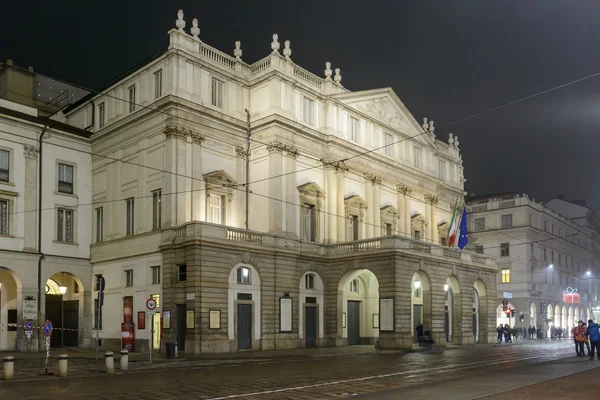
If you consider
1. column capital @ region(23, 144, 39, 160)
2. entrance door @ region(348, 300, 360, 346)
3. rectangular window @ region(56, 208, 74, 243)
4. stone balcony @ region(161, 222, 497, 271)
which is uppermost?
column capital @ region(23, 144, 39, 160)

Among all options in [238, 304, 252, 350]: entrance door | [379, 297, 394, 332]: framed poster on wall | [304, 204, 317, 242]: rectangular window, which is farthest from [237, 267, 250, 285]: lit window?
[379, 297, 394, 332]: framed poster on wall

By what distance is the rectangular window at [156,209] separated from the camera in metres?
39.9

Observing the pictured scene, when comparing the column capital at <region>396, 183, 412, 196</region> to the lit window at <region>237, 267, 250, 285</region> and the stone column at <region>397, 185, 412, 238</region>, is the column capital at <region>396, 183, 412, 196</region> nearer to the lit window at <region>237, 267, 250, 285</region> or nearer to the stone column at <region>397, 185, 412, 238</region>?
the stone column at <region>397, 185, 412, 238</region>

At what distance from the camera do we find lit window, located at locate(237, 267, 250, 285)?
130ft

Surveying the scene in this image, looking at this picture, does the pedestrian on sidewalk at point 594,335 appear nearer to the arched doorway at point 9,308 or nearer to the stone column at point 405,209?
the stone column at point 405,209

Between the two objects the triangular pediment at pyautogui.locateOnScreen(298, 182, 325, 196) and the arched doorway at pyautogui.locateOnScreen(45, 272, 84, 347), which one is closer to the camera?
the arched doorway at pyautogui.locateOnScreen(45, 272, 84, 347)

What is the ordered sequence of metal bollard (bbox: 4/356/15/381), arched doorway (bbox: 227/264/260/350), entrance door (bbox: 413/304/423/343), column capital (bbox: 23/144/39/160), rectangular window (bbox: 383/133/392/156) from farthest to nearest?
1. rectangular window (bbox: 383/133/392/156)
2. entrance door (bbox: 413/304/423/343)
3. column capital (bbox: 23/144/39/160)
4. arched doorway (bbox: 227/264/260/350)
5. metal bollard (bbox: 4/356/15/381)

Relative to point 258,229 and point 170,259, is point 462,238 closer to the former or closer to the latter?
point 258,229

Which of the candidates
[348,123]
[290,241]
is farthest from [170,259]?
[348,123]

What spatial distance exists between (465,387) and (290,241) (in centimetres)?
2574

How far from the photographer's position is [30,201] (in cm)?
4062

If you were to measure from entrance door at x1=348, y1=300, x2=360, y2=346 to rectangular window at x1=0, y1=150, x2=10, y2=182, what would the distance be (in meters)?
23.0

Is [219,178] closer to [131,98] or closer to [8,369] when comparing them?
[131,98]

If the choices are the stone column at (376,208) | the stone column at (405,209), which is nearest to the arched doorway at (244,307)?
the stone column at (376,208)
